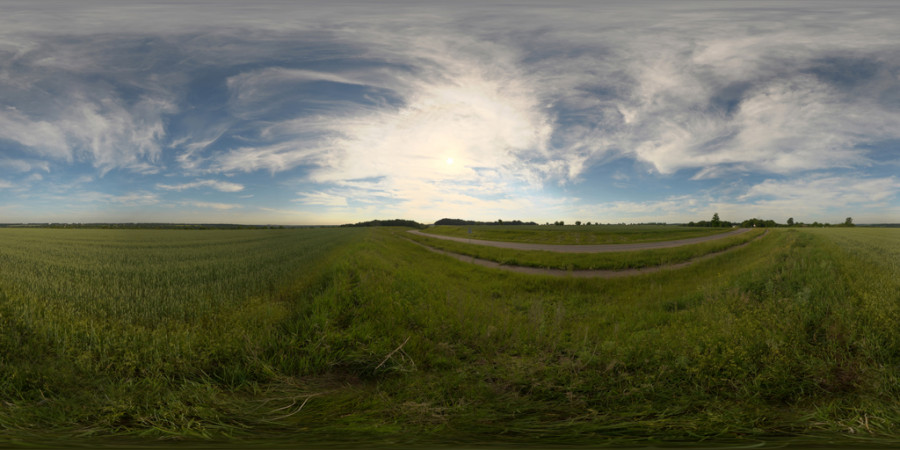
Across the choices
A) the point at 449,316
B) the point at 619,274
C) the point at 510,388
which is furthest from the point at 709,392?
the point at 619,274

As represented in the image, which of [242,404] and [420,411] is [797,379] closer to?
[420,411]

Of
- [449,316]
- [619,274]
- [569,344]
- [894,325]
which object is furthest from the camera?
[619,274]

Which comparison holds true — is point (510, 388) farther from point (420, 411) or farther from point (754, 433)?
point (754, 433)

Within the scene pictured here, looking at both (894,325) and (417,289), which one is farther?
(417,289)

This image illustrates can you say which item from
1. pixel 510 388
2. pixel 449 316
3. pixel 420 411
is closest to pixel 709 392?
pixel 510 388

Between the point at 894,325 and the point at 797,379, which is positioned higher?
the point at 894,325

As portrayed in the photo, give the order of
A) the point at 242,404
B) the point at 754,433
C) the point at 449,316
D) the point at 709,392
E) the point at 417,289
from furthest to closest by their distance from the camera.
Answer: the point at 417,289 < the point at 449,316 < the point at 709,392 < the point at 242,404 < the point at 754,433

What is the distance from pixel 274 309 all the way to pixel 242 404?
2029mm

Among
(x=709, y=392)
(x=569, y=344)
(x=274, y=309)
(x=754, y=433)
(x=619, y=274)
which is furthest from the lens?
(x=619, y=274)

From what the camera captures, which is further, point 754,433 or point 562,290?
point 562,290

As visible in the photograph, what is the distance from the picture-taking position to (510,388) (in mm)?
3203

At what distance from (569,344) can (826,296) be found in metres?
4.04

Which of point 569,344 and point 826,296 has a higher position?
point 826,296

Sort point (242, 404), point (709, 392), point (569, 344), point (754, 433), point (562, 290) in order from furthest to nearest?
point (562, 290) < point (569, 344) < point (709, 392) < point (242, 404) < point (754, 433)
